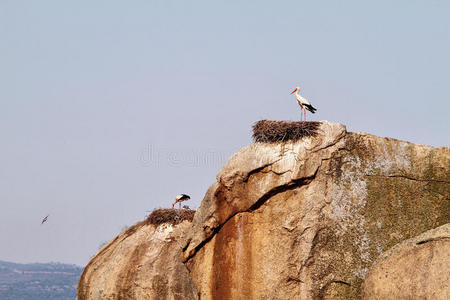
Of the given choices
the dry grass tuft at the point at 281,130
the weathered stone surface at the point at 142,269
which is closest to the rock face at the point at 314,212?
the dry grass tuft at the point at 281,130

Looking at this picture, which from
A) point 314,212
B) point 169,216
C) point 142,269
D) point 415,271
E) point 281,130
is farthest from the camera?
point 169,216

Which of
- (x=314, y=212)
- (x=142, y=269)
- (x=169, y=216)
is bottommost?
(x=142, y=269)

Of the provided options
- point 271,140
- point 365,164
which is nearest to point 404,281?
point 365,164

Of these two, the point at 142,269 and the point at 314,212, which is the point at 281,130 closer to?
the point at 314,212

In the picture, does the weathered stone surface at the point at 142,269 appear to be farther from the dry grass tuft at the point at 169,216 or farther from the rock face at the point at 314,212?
the rock face at the point at 314,212

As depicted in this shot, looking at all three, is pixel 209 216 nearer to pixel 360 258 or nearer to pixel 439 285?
pixel 360 258

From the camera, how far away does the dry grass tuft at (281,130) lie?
19.0m

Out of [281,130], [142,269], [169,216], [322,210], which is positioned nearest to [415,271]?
[322,210]

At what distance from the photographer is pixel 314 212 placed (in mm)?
18188

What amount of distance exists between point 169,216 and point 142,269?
2.26m

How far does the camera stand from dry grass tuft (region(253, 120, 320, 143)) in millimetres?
18953

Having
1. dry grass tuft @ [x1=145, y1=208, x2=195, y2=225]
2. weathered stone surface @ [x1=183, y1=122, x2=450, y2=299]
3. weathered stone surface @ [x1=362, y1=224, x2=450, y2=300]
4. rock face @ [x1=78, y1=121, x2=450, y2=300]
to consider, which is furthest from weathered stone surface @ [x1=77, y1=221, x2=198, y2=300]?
weathered stone surface @ [x1=362, y1=224, x2=450, y2=300]

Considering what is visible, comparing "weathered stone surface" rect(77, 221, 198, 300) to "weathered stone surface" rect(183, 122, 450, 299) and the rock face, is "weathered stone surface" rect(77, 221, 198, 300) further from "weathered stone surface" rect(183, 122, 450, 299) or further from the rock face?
"weathered stone surface" rect(183, 122, 450, 299)

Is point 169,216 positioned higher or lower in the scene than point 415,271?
higher
